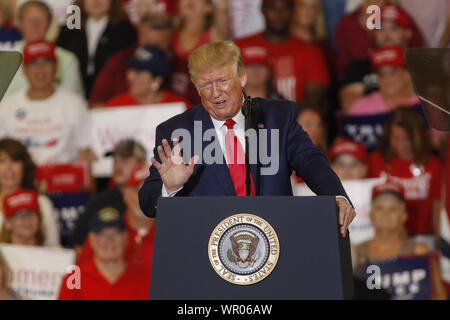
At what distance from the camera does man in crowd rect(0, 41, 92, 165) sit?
5.01 meters

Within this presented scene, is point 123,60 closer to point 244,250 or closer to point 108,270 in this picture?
point 108,270

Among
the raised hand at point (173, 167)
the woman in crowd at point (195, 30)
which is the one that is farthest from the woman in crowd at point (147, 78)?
the raised hand at point (173, 167)

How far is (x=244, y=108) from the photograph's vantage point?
7.33ft

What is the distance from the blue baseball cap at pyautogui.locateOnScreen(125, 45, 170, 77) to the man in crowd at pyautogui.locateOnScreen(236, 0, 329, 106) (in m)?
0.48

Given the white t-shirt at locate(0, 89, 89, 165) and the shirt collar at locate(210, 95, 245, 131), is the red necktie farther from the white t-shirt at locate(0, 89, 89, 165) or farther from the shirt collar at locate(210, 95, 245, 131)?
the white t-shirt at locate(0, 89, 89, 165)

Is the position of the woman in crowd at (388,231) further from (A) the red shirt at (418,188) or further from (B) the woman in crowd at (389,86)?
(B) the woman in crowd at (389,86)

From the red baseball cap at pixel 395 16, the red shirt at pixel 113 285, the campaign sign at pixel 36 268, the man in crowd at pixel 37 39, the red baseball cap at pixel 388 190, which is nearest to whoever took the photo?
the red shirt at pixel 113 285

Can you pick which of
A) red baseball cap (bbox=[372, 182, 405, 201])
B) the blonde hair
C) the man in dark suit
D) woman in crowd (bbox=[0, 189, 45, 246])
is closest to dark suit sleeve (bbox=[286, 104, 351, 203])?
the man in dark suit

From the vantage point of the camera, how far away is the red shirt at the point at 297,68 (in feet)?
16.2

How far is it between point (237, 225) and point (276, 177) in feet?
1.00

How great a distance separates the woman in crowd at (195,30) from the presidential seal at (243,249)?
3076mm

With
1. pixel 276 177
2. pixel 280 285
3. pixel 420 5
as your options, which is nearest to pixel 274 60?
pixel 420 5

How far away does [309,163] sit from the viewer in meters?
2.32
